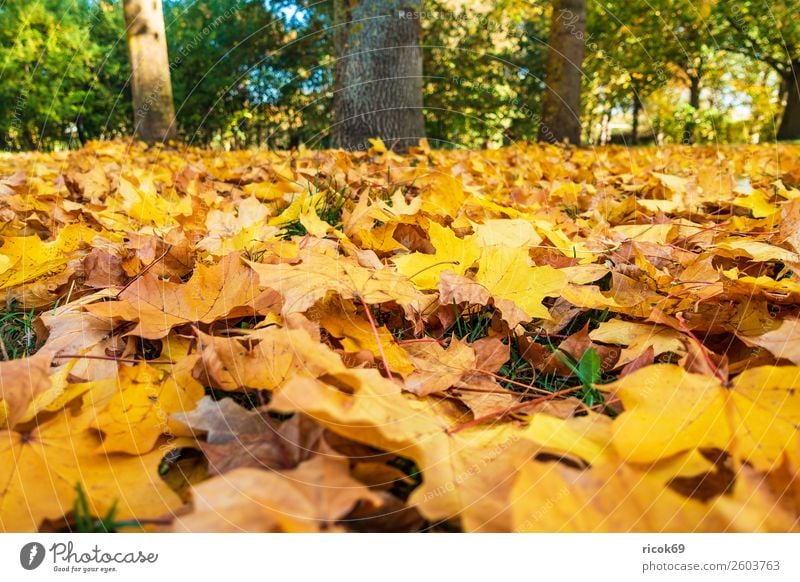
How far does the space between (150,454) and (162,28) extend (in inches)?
169

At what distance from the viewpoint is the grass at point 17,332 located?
2.34 feet

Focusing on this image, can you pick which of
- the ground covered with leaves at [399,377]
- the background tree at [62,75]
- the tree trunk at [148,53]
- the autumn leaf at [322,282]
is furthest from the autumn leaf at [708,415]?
the background tree at [62,75]

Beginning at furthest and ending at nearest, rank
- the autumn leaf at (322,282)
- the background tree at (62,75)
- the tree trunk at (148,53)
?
the background tree at (62,75), the tree trunk at (148,53), the autumn leaf at (322,282)

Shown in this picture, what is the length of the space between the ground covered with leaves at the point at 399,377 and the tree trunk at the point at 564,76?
156 inches

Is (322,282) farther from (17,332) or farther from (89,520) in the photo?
(17,332)

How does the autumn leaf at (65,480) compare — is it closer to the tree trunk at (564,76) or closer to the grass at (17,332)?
the grass at (17,332)

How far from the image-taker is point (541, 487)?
1.26 ft

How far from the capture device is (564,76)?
201 inches

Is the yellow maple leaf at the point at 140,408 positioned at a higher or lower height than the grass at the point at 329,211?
lower

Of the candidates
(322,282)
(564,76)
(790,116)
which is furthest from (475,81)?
(790,116)

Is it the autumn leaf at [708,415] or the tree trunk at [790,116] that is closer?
the autumn leaf at [708,415]

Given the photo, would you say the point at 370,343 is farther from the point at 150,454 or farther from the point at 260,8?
the point at 260,8

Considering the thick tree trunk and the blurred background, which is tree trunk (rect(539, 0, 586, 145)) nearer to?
the blurred background
